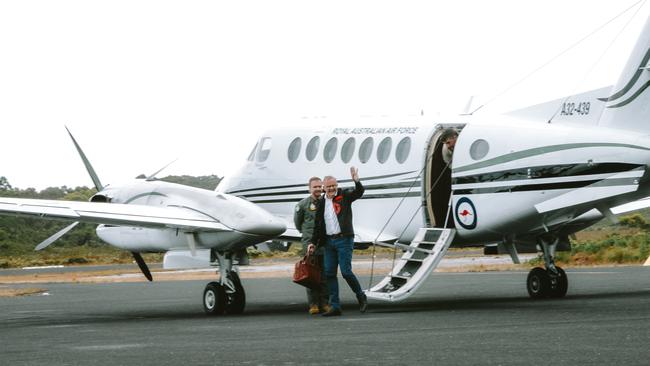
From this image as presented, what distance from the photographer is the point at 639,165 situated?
714 inches

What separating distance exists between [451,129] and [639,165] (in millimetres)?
3741

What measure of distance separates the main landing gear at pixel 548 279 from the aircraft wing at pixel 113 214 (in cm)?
595

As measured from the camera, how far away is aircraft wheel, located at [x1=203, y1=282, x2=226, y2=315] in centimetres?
2044

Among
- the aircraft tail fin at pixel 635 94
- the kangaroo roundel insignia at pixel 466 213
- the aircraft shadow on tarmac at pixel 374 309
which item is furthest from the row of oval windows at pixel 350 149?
the aircraft tail fin at pixel 635 94

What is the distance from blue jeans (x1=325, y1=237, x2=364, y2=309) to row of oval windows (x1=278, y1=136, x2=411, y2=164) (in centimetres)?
292

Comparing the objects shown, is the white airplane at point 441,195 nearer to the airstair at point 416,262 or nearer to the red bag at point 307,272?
the airstair at point 416,262

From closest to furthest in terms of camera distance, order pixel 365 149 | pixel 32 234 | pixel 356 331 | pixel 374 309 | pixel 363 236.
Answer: pixel 356 331, pixel 374 309, pixel 363 236, pixel 365 149, pixel 32 234

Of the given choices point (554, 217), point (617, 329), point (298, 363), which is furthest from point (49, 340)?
point (554, 217)

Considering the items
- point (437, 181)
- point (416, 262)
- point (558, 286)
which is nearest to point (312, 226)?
point (416, 262)

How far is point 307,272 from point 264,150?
5.68 meters

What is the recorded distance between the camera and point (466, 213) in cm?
1995

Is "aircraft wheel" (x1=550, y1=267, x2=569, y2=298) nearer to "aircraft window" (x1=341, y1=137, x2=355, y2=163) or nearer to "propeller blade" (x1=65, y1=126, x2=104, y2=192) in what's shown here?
"aircraft window" (x1=341, y1=137, x2=355, y2=163)

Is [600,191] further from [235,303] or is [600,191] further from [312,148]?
[235,303]

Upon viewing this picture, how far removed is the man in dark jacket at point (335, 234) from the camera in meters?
18.6
